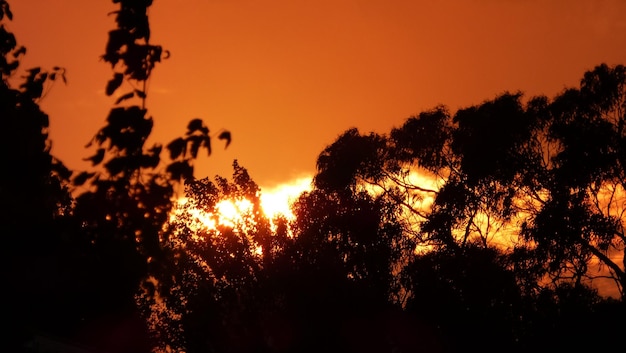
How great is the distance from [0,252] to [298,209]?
39632 millimetres

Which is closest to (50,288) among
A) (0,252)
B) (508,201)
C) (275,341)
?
(0,252)

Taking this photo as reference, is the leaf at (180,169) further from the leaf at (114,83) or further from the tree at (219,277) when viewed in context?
the tree at (219,277)

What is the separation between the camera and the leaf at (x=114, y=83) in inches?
270

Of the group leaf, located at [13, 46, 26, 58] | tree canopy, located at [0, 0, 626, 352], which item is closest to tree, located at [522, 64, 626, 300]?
tree canopy, located at [0, 0, 626, 352]

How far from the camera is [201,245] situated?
47.9 m

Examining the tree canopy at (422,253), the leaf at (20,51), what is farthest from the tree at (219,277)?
the leaf at (20,51)

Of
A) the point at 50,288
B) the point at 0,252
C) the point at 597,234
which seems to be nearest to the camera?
the point at 0,252

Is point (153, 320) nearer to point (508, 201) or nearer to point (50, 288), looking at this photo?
point (508, 201)

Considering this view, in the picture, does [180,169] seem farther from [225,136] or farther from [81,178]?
[81,178]

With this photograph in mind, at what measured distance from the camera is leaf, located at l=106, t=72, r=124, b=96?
6.85 m

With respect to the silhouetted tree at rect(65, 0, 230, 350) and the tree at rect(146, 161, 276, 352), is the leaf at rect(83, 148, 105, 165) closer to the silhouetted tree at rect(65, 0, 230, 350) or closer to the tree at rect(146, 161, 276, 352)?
the silhouetted tree at rect(65, 0, 230, 350)

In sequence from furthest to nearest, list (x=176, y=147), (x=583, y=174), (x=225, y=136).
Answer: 1. (x=583, y=174)
2. (x=225, y=136)
3. (x=176, y=147)

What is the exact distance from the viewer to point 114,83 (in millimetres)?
6914

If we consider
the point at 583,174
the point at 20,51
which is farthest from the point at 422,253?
the point at 20,51
